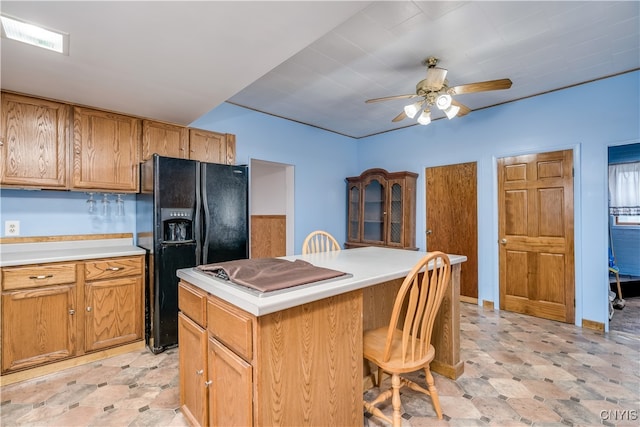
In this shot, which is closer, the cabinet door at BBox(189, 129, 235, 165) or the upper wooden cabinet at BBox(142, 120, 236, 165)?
the upper wooden cabinet at BBox(142, 120, 236, 165)

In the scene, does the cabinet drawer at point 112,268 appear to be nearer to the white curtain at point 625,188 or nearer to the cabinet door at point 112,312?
the cabinet door at point 112,312

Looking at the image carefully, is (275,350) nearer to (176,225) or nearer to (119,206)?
(176,225)

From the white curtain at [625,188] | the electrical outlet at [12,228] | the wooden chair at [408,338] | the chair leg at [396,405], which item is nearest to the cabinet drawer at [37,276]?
the electrical outlet at [12,228]

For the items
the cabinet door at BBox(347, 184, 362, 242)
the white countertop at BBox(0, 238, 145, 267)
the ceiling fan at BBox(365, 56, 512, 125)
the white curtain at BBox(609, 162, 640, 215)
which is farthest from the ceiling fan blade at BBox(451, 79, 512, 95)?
the white curtain at BBox(609, 162, 640, 215)

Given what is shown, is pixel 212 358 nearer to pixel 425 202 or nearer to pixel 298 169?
pixel 298 169

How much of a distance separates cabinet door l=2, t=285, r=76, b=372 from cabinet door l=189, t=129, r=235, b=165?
5.33ft

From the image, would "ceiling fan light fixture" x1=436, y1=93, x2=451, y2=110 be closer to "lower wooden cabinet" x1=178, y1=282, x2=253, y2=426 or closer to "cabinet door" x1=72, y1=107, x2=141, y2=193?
"lower wooden cabinet" x1=178, y1=282, x2=253, y2=426

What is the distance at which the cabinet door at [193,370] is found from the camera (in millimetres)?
1426

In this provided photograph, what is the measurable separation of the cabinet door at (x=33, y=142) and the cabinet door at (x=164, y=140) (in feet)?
1.88

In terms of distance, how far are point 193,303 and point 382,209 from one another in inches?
138

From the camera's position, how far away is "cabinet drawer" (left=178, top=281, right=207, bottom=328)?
1408mm

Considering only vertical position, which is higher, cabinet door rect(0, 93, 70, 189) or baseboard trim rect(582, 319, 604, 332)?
cabinet door rect(0, 93, 70, 189)

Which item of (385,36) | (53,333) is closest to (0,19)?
(53,333)

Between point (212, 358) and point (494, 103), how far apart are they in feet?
13.2
